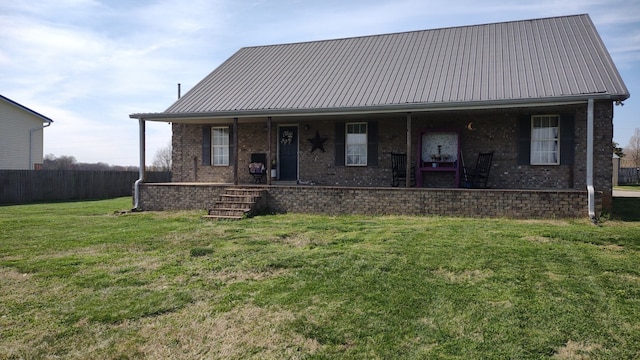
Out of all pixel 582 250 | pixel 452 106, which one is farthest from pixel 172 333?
pixel 452 106

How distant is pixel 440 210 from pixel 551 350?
665 cm

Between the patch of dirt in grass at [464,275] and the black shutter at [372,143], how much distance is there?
784cm

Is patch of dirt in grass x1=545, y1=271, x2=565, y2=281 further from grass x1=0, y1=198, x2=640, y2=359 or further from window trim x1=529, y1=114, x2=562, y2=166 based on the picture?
window trim x1=529, y1=114, x2=562, y2=166

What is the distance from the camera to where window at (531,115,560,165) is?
11.9 m

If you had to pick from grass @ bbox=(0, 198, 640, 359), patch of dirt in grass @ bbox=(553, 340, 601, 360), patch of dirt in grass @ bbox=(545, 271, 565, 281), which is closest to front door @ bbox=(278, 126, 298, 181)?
grass @ bbox=(0, 198, 640, 359)

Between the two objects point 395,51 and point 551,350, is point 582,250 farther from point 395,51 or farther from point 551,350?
point 395,51

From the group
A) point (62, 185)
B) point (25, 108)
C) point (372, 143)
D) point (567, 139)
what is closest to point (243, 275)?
point (372, 143)

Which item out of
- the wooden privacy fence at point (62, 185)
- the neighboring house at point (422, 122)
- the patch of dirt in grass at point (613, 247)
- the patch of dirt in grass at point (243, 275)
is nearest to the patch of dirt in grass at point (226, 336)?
the patch of dirt in grass at point (243, 275)

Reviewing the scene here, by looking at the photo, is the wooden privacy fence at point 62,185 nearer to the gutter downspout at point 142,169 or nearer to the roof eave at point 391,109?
the gutter downspout at point 142,169

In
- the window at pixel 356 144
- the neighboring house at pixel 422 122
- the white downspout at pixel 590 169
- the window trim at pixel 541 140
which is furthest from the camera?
the window at pixel 356 144

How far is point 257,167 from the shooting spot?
14039 mm

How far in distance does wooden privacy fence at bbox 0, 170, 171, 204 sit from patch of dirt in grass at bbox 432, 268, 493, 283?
18.8 m

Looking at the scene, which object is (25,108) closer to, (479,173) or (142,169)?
(142,169)

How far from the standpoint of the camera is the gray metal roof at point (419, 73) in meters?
11.5
